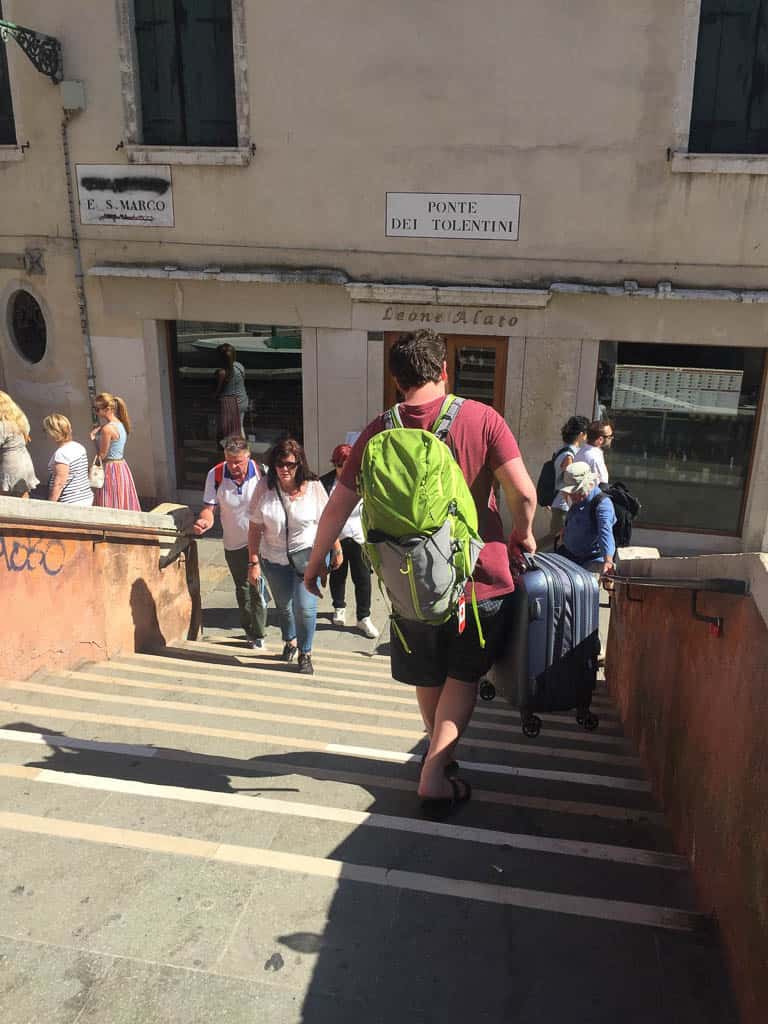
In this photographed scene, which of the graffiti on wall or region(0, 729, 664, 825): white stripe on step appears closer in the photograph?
region(0, 729, 664, 825): white stripe on step

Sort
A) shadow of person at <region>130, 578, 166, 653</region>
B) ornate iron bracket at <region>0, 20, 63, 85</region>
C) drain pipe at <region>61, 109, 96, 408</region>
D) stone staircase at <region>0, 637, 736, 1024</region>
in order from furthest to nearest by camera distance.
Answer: drain pipe at <region>61, 109, 96, 408</region> < ornate iron bracket at <region>0, 20, 63, 85</region> < shadow of person at <region>130, 578, 166, 653</region> < stone staircase at <region>0, 637, 736, 1024</region>

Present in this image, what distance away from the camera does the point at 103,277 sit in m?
10.2

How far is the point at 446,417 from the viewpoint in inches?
119

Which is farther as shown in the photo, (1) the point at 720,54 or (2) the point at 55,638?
(1) the point at 720,54

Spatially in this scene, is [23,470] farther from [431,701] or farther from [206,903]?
[206,903]

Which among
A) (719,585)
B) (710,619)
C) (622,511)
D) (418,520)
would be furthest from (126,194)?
(719,585)

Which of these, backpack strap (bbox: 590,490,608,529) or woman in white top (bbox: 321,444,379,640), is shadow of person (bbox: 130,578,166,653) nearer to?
woman in white top (bbox: 321,444,379,640)

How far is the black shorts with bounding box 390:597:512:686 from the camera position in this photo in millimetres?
3145

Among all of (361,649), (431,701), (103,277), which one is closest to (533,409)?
(361,649)

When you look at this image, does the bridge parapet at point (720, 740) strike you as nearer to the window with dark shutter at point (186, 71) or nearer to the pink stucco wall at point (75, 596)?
the pink stucco wall at point (75, 596)

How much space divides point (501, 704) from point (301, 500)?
2035 mm

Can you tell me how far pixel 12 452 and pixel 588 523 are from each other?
4.79 meters

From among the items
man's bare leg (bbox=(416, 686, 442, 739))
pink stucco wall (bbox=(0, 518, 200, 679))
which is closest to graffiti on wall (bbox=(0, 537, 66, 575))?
pink stucco wall (bbox=(0, 518, 200, 679))

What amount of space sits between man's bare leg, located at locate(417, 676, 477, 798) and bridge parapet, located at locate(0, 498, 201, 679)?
9.58ft
